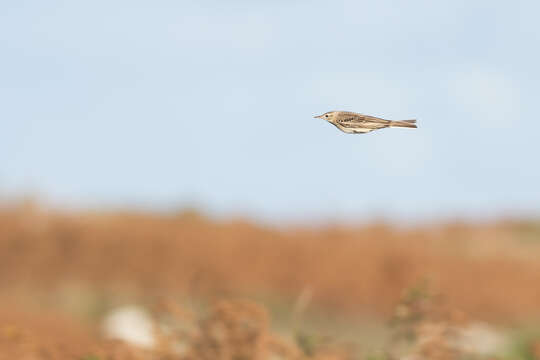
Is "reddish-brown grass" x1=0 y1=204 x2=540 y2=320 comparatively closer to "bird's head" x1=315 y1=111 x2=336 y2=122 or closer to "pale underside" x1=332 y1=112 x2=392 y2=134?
"bird's head" x1=315 y1=111 x2=336 y2=122

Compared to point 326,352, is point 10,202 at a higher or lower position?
higher

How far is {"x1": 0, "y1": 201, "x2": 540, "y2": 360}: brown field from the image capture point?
12.9 m

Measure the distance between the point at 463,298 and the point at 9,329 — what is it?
394 inches

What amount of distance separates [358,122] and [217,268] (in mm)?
11024

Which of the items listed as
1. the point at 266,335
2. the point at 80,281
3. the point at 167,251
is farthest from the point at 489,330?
the point at 266,335

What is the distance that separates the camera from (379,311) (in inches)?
514

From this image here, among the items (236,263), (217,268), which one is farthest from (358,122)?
(236,263)

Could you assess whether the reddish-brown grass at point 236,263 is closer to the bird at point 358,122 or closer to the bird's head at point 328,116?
the bird's head at point 328,116

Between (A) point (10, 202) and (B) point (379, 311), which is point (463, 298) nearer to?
(B) point (379, 311)

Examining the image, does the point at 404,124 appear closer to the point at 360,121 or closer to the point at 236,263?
the point at 360,121

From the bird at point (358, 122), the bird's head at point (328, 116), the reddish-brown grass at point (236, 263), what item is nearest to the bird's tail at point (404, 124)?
the bird at point (358, 122)

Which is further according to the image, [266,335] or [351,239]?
[351,239]

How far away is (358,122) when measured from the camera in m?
2.41

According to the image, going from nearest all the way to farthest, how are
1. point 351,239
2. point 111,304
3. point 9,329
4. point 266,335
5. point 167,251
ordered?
1. point 266,335
2. point 9,329
3. point 111,304
4. point 167,251
5. point 351,239
